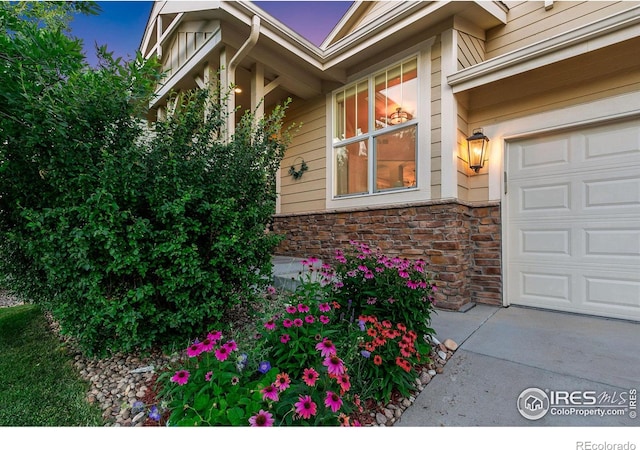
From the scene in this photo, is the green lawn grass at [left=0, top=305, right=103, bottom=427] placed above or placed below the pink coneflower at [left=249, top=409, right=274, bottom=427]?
below

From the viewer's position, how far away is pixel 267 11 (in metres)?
3.33

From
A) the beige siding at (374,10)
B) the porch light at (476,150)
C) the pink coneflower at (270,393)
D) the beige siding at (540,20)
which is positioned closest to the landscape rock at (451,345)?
the pink coneflower at (270,393)

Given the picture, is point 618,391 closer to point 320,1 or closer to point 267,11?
point 320,1

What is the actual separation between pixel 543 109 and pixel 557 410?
110 inches

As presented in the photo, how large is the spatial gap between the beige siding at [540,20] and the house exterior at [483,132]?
1 cm

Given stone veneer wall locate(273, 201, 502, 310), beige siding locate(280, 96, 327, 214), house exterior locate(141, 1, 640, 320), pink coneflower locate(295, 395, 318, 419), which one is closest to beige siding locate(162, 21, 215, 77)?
house exterior locate(141, 1, 640, 320)

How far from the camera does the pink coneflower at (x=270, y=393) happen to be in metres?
1.10

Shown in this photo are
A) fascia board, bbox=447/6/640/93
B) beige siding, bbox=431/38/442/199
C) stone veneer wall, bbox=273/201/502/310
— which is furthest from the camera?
beige siding, bbox=431/38/442/199

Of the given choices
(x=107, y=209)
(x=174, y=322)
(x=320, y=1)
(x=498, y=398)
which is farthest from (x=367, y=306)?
(x=320, y=1)

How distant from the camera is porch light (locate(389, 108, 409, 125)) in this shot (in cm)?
352

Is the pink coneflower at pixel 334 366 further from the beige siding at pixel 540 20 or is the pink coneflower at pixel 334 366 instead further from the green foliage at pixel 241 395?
the beige siding at pixel 540 20

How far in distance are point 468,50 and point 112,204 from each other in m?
3.82

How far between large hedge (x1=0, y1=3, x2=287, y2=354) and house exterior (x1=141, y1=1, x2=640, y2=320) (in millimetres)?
659

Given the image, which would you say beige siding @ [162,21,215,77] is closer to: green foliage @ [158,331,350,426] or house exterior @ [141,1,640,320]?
house exterior @ [141,1,640,320]
